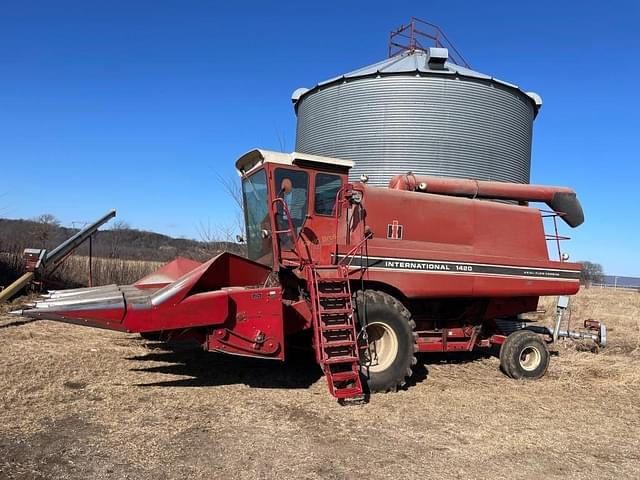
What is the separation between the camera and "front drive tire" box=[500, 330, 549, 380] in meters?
8.16

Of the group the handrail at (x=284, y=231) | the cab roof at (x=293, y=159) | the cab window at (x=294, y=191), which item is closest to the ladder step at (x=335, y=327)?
the handrail at (x=284, y=231)

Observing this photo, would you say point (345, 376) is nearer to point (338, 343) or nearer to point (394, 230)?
point (338, 343)

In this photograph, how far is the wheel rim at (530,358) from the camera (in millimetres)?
8312

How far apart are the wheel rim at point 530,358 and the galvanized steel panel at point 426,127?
501 centimetres

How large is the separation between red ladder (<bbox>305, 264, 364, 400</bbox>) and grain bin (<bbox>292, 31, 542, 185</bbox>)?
589 centimetres

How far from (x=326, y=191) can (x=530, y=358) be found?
416cm

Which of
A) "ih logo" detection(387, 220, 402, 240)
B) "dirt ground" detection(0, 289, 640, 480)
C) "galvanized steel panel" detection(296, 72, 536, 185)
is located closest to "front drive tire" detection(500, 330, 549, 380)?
"dirt ground" detection(0, 289, 640, 480)

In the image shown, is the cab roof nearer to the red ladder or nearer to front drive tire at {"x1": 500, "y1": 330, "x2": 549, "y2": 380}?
the red ladder

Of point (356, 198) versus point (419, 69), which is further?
point (419, 69)

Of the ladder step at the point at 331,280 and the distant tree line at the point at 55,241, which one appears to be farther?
the distant tree line at the point at 55,241

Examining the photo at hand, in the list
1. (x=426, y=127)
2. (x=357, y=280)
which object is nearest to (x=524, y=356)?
(x=357, y=280)

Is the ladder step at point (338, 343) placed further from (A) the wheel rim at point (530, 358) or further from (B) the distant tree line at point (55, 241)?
(B) the distant tree line at point (55, 241)

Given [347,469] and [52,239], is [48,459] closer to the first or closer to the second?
[347,469]

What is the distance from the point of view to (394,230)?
7.73 metres
